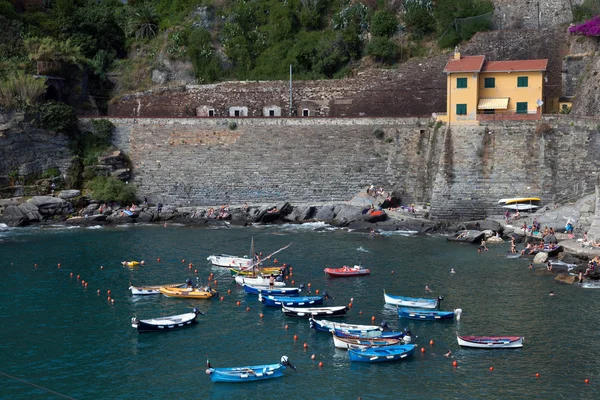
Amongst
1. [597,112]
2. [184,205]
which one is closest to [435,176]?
[597,112]

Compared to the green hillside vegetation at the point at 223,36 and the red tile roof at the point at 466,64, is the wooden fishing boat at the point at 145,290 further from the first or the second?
the green hillside vegetation at the point at 223,36

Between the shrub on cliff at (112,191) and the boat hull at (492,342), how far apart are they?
32.7 m

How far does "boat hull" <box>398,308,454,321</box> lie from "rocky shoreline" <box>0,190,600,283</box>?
14.6 m

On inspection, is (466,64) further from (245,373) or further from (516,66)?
(245,373)

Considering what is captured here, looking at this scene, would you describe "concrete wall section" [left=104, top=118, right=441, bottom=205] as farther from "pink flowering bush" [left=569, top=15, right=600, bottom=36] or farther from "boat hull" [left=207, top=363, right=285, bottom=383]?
"boat hull" [left=207, top=363, right=285, bottom=383]

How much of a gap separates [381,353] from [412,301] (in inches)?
237

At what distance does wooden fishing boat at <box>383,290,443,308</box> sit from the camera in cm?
3547

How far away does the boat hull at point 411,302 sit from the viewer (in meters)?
35.5

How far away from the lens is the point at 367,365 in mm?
29969

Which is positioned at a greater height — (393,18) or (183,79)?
(393,18)

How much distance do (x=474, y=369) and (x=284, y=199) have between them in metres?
29.9

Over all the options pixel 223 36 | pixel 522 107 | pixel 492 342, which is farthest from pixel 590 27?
pixel 492 342

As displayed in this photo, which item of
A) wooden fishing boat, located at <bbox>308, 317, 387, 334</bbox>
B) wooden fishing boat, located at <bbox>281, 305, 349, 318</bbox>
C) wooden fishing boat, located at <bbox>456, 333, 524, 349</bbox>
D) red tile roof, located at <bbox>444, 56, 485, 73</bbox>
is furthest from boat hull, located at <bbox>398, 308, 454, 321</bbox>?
red tile roof, located at <bbox>444, 56, 485, 73</bbox>

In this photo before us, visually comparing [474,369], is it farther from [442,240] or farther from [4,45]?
[4,45]
